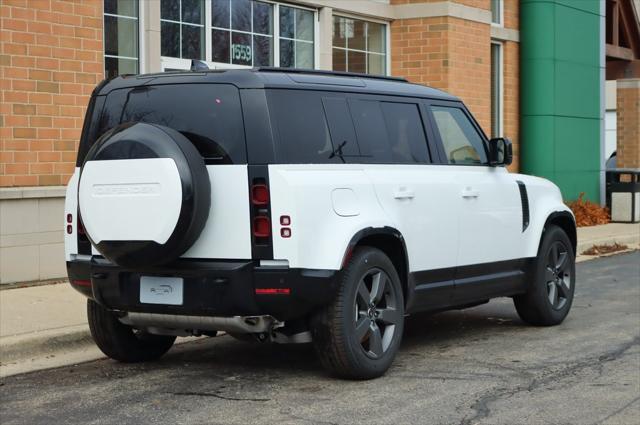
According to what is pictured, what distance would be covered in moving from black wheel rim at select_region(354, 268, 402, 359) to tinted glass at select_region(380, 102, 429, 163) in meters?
0.96

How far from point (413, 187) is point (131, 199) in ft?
6.79

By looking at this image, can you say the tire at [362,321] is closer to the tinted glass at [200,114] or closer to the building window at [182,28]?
the tinted glass at [200,114]

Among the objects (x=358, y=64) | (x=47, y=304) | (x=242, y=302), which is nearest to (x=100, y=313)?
(x=242, y=302)

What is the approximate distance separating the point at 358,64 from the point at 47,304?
8.88 metres

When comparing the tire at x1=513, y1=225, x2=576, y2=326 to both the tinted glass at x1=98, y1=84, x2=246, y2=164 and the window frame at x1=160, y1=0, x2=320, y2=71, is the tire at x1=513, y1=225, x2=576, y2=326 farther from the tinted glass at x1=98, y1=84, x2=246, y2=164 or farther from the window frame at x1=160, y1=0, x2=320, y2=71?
the window frame at x1=160, y1=0, x2=320, y2=71

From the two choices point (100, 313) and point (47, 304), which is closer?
point (100, 313)

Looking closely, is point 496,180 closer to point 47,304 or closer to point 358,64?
point 47,304

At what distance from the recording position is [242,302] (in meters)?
6.61

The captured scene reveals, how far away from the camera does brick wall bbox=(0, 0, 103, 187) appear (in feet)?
36.8

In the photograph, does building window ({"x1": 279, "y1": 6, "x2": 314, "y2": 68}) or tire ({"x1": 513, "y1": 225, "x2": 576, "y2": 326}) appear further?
building window ({"x1": 279, "y1": 6, "x2": 314, "y2": 68})

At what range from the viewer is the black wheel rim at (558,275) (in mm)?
9242

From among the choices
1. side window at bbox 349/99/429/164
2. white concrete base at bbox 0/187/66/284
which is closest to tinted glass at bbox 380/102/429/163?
side window at bbox 349/99/429/164

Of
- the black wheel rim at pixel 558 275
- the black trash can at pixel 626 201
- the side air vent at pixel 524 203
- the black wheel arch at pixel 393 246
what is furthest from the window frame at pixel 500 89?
the black wheel arch at pixel 393 246

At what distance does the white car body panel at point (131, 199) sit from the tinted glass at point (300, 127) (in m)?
→ 0.71
